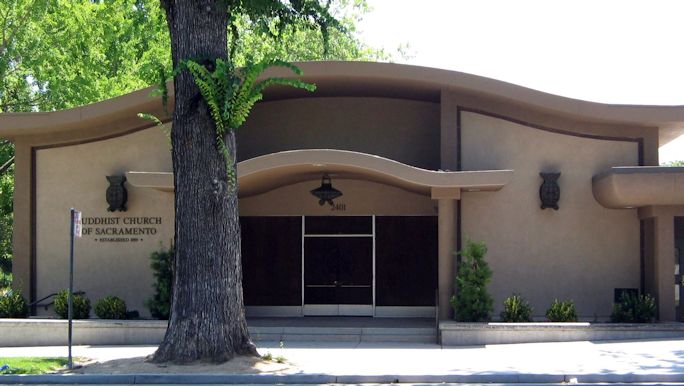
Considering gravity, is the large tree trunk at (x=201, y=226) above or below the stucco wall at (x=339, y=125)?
below

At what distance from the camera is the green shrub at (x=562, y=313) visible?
64.4ft

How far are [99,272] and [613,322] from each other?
1196cm

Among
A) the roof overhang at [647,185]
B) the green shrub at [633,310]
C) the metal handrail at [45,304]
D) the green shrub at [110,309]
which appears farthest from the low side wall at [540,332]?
the metal handrail at [45,304]

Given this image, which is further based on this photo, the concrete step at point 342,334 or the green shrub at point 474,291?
the concrete step at point 342,334

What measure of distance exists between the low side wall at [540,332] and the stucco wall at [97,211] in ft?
24.1

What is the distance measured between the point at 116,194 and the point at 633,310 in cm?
1205

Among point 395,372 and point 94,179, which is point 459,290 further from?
point 94,179

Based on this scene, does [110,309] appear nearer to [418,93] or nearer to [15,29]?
[418,93]

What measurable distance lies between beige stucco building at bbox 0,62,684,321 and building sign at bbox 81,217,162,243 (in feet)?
0.11

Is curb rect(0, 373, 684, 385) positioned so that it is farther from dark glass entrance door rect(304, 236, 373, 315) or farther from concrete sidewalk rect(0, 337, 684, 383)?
dark glass entrance door rect(304, 236, 373, 315)

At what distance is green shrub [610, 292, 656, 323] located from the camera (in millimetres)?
19578

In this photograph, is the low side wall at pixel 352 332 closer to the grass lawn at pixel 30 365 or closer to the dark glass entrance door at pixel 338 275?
the grass lawn at pixel 30 365

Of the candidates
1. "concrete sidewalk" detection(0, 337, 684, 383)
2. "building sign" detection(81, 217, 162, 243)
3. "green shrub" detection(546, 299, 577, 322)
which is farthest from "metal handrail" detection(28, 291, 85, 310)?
"green shrub" detection(546, 299, 577, 322)

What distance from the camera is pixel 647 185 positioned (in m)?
19.4
